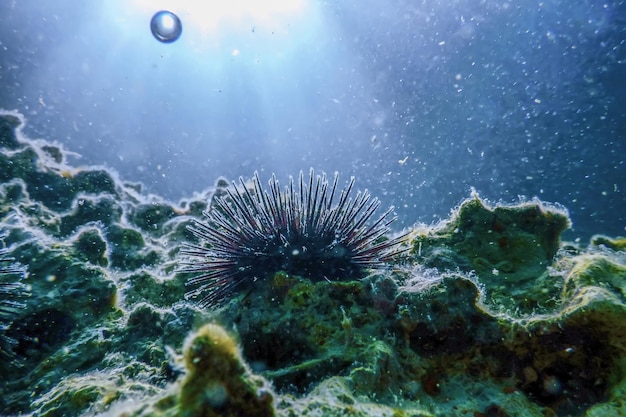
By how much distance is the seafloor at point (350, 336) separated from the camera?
1645mm

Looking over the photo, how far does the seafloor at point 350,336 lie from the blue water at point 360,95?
18.6ft

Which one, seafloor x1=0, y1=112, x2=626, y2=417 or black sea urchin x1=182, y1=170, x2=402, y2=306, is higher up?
black sea urchin x1=182, y1=170, x2=402, y2=306

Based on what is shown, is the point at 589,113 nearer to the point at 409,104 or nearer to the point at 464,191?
the point at 464,191

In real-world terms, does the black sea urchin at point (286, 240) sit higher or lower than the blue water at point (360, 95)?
lower

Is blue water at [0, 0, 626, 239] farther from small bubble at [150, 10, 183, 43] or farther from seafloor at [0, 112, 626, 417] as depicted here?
small bubble at [150, 10, 183, 43]

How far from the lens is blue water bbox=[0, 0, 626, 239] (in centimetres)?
2928

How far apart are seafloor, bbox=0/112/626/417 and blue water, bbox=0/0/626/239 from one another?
5.66 metres

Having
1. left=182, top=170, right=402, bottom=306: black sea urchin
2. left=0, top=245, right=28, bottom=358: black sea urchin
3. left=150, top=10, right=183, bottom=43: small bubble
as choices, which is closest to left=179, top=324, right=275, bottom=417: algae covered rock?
left=182, top=170, right=402, bottom=306: black sea urchin

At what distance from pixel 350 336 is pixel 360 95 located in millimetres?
61566

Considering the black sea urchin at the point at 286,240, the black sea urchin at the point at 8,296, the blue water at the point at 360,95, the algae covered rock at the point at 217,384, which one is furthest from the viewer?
the blue water at the point at 360,95

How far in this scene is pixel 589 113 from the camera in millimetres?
→ 28625

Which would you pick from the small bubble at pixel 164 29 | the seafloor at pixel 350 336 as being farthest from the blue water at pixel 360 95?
the small bubble at pixel 164 29

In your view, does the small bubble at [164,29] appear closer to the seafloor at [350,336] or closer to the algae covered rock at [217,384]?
the seafloor at [350,336]

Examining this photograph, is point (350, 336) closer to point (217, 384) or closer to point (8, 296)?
point (217, 384)
